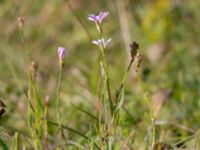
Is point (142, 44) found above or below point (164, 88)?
above

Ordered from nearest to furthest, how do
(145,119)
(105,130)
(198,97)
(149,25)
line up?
(105,130) < (145,119) < (198,97) < (149,25)

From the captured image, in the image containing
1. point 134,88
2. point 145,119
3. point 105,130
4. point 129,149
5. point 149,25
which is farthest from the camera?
point 149,25

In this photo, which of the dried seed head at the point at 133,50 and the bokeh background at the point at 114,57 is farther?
the bokeh background at the point at 114,57

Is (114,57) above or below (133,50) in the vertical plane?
above

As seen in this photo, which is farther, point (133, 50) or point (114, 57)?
point (114, 57)

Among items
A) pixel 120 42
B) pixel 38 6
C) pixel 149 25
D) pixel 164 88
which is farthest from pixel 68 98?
pixel 38 6

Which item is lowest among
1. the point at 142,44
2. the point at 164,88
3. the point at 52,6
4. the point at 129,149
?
the point at 129,149

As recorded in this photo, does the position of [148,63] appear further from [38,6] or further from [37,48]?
[38,6]

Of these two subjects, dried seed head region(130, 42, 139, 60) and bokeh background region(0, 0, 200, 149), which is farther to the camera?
bokeh background region(0, 0, 200, 149)
